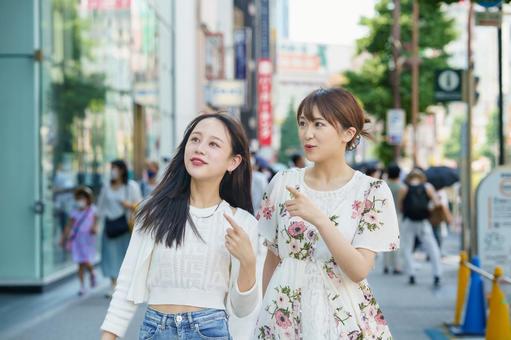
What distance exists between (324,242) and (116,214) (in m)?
9.46

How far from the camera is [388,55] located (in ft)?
148

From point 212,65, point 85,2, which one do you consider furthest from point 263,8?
point 85,2

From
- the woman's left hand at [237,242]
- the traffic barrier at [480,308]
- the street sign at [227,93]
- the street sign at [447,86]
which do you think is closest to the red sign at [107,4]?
the street sign at [447,86]

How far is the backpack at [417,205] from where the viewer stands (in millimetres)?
15234

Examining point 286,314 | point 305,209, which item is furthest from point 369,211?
point 286,314

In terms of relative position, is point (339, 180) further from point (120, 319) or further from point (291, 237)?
point (120, 319)

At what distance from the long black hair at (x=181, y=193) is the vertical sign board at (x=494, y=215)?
7.15 metres

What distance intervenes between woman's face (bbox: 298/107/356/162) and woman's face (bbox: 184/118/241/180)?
1.00 ft

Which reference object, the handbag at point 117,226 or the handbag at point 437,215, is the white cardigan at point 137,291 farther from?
the handbag at point 437,215

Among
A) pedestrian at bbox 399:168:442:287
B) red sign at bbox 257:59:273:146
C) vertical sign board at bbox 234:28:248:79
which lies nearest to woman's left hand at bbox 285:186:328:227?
pedestrian at bbox 399:168:442:287

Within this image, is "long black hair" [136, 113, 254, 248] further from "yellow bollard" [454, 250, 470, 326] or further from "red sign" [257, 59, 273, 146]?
"red sign" [257, 59, 273, 146]

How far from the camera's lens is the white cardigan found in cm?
403

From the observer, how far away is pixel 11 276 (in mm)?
14047

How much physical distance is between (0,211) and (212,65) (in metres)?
35.6
